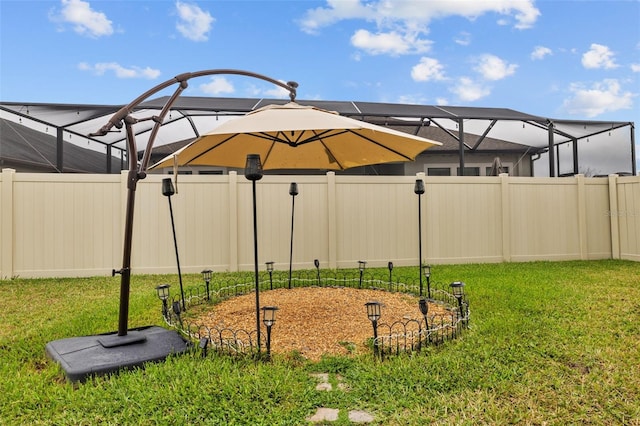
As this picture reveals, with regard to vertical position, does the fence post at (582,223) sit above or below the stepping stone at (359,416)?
above

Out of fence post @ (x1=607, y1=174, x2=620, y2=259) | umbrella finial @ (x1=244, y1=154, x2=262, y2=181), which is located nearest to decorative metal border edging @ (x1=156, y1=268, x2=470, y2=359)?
umbrella finial @ (x1=244, y1=154, x2=262, y2=181)

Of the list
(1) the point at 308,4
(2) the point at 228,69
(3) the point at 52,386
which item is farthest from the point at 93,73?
(3) the point at 52,386

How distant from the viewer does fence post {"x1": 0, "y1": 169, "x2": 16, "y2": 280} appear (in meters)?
6.32

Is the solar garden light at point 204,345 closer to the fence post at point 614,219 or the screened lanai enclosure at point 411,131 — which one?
the screened lanai enclosure at point 411,131

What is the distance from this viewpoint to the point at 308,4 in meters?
7.46

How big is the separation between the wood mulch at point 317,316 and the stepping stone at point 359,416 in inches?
32.2

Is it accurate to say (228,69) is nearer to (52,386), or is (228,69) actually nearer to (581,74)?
(52,386)

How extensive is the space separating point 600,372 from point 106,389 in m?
3.21

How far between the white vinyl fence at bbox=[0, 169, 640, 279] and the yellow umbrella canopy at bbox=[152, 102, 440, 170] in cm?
162

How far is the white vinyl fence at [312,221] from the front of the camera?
6.52 m

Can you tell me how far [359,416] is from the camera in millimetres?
2098

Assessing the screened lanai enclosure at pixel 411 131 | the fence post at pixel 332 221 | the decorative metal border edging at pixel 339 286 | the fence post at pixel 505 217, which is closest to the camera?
the decorative metal border edging at pixel 339 286

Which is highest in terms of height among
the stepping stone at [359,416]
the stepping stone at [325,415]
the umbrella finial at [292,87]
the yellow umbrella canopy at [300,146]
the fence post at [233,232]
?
the umbrella finial at [292,87]

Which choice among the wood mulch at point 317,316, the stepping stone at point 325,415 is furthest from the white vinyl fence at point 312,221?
the stepping stone at point 325,415
